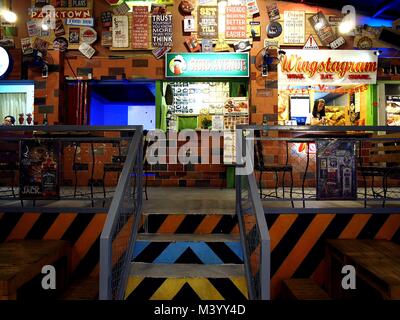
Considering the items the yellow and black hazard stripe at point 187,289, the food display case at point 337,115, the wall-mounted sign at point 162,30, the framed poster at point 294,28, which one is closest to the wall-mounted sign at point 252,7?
the framed poster at point 294,28

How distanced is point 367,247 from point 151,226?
87.1 inches

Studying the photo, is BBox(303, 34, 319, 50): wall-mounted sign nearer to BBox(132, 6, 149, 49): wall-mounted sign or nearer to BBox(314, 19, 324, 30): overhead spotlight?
BBox(314, 19, 324, 30): overhead spotlight

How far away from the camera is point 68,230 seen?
12.3 feet

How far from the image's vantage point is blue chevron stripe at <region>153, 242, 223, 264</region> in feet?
11.1

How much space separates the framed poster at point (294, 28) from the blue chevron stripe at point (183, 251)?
5177 mm

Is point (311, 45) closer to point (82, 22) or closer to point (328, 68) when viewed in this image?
point (328, 68)

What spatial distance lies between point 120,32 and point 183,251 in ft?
17.2

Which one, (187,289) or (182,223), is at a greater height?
(182,223)

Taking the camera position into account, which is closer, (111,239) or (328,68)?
(111,239)

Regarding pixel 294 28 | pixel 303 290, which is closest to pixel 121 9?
pixel 294 28

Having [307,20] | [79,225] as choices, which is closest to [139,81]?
[307,20]

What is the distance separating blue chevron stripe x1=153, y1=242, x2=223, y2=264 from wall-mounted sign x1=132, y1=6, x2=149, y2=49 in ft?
15.9

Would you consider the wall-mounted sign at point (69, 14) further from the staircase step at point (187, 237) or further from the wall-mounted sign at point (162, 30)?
the staircase step at point (187, 237)

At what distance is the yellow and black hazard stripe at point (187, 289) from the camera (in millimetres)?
3008
